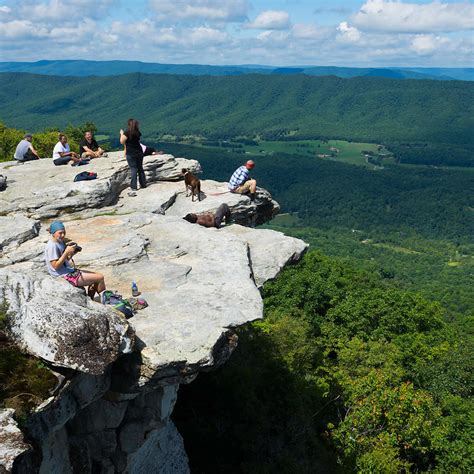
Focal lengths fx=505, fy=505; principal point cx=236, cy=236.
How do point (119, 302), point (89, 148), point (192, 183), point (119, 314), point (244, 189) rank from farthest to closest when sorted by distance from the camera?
1. point (89, 148)
2. point (244, 189)
3. point (192, 183)
4. point (119, 302)
5. point (119, 314)

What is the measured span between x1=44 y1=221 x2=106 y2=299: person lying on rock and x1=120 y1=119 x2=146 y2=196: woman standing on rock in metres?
9.78

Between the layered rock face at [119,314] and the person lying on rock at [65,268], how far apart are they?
47 centimetres

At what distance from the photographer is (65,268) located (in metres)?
13.1

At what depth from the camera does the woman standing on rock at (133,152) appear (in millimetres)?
21953

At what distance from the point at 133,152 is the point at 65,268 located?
414 inches

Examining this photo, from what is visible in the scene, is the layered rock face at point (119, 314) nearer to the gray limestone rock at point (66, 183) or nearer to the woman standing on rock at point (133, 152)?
the gray limestone rock at point (66, 183)

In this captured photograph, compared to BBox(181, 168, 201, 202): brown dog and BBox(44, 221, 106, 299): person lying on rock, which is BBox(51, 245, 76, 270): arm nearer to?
BBox(44, 221, 106, 299): person lying on rock

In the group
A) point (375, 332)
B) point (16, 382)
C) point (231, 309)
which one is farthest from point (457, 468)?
point (16, 382)

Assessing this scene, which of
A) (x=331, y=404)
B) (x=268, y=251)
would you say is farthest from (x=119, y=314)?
(x=331, y=404)

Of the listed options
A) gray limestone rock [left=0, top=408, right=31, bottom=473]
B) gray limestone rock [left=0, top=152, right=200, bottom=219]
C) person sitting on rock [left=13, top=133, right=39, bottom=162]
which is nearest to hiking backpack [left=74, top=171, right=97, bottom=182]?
gray limestone rock [left=0, top=152, right=200, bottom=219]

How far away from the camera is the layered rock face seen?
33.8ft

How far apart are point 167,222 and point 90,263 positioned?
4.54m

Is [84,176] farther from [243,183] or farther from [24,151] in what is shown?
[24,151]

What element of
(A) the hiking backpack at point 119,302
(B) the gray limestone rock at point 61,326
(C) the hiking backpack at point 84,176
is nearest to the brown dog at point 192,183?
(C) the hiking backpack at point 84,176
